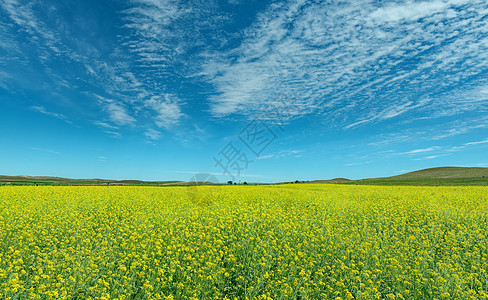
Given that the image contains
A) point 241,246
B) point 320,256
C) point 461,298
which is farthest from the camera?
point 241,246

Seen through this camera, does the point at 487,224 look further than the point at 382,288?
Yes

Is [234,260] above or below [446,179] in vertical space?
below

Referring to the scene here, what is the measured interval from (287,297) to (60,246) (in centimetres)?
674

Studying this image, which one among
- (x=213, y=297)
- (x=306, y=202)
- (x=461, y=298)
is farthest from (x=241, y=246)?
(x=306, y=202)

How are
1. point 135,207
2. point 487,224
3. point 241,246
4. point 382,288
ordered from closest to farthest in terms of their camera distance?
point 382,288
point 241,246
point 487,224
point 135,207

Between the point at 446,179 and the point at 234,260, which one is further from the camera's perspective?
the point at 446,179

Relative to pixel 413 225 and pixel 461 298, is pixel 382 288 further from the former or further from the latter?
pixel 413 225

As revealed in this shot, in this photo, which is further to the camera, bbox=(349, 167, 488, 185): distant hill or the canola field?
bbox=(349, 167, 488, 185): distant hill

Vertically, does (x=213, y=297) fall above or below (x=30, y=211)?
below

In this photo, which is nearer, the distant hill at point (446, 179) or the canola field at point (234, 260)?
the canola field at point (234, 260)

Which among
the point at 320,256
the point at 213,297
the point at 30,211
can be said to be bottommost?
the point at 213,297

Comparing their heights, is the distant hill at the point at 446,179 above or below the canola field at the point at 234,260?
above

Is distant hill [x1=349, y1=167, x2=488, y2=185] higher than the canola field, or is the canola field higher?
distant hill [x1=349, y1=167, x2=488, y2=185]

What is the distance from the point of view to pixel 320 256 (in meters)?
6.39
